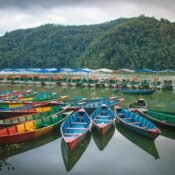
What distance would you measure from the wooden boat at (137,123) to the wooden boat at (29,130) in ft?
10.8

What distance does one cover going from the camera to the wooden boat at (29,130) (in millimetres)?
11940

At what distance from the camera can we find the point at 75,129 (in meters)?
13.4

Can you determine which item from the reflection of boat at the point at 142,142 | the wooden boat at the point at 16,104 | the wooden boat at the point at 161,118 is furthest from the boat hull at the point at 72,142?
the wooden boat at the point at 16,104

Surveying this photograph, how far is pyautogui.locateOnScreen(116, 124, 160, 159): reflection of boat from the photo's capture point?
12219 mm

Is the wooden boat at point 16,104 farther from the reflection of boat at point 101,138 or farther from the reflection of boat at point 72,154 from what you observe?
the reflection of boat at point 72,154

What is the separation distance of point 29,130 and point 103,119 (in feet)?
13.9

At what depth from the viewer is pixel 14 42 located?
81375 millimetres

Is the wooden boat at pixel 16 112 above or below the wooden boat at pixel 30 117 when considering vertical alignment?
below

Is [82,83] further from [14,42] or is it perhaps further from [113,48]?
[14,42]

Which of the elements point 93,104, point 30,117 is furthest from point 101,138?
point 93,104

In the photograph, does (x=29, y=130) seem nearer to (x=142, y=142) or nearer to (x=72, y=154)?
(x=72, y=154)

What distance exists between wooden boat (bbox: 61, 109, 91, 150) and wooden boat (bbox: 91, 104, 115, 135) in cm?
47

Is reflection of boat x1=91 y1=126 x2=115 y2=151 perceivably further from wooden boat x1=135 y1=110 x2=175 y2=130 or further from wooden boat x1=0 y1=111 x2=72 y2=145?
wooden boat x1=135 y1=110 x2=175 y2=130

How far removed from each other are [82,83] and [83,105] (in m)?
17.5
